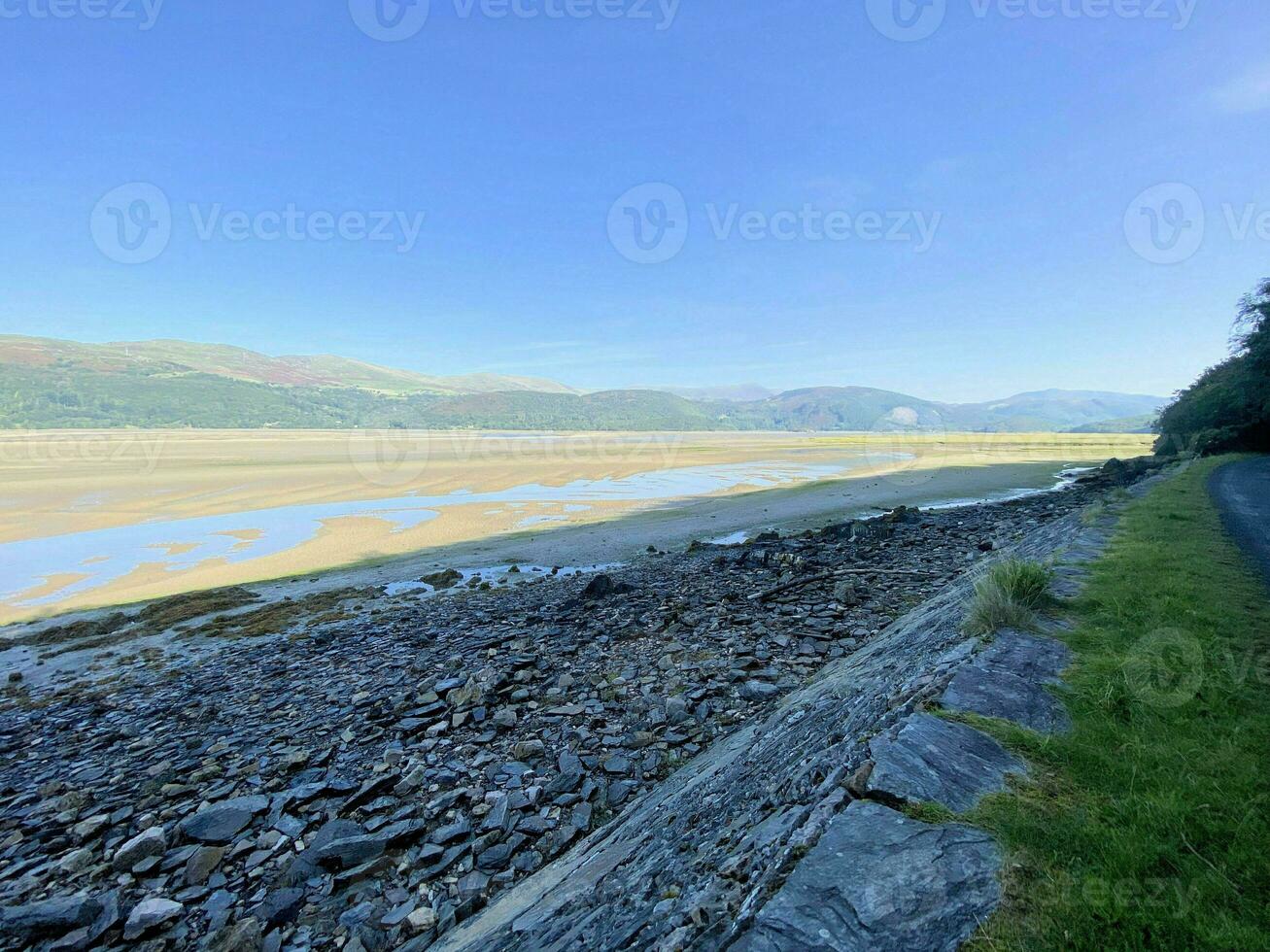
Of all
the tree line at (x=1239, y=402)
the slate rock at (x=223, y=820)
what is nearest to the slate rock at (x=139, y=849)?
the slate rock at (x=223, y=820)

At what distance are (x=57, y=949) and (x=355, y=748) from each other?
2.67 m

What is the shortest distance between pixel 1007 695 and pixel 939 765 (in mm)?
1296

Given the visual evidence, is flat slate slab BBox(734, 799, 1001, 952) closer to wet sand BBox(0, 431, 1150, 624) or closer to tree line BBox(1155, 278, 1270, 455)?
wet sand BBox(0, 431, 1150, 624)

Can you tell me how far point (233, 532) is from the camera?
2514cm

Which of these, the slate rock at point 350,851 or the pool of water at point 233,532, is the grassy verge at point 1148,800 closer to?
the slate rock at point 350,851

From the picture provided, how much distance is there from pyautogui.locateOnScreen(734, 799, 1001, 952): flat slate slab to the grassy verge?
0.35 ft

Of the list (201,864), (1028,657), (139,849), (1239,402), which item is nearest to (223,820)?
(201,864)

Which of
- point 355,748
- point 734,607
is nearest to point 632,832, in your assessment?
point 355,748

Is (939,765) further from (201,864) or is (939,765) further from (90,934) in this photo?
(90,934)

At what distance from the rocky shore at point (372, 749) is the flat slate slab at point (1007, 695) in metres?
3.01

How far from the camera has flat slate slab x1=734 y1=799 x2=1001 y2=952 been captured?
2.04 m

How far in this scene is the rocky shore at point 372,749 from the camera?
4.38 meters

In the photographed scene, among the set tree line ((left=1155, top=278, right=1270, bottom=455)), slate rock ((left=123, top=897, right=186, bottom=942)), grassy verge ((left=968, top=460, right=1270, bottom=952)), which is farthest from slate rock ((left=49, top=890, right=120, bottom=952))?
tree line ((left=1155, top=278, right=1270, bottom=455))

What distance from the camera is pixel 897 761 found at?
9.89 feet
